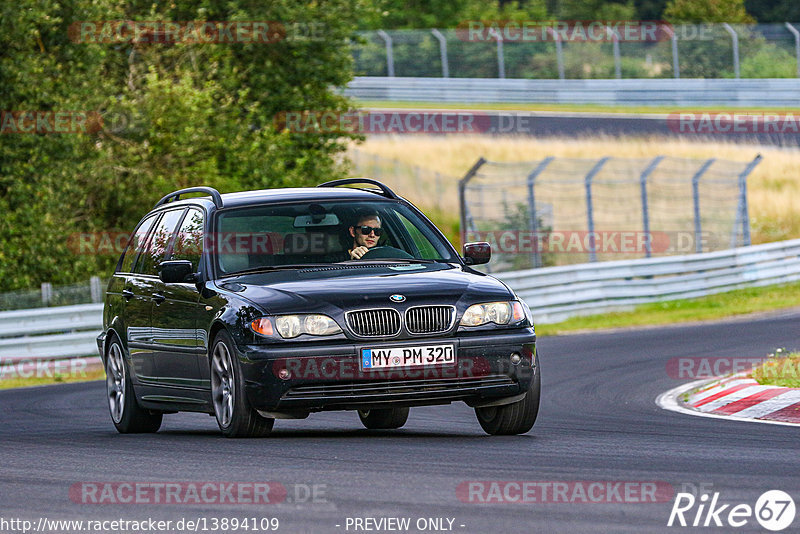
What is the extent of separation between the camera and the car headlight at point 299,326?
913 centimetres

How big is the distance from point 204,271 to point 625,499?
4.36 m

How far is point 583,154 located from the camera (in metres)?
41.8

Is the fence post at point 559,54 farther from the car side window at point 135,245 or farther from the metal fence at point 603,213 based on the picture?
the car side window at point 135,245

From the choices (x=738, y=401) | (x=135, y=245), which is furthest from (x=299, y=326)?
(x=738, y=401)

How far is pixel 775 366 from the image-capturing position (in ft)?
43.7

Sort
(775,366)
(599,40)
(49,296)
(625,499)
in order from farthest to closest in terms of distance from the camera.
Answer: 1. (599,40)
2. (49,296)
3. (775,366)
4. (625,499)

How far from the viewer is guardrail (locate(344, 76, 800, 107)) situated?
151ft

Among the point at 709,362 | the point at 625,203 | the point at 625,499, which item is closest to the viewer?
the point at 625,499

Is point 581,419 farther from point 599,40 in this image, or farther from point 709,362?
point 599,40

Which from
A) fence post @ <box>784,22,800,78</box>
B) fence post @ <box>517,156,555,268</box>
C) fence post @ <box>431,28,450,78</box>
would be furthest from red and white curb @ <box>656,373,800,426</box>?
fence post @ <box>431,28,450,78</box>

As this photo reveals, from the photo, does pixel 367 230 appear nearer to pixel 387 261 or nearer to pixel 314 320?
pixel 387 261

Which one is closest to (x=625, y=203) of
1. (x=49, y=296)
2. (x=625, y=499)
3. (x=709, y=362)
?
(x=49, y=296)

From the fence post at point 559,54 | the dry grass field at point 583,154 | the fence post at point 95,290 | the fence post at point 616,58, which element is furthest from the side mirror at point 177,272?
the fence post at point 559,54

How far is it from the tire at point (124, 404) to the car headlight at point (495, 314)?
10.3 feet
